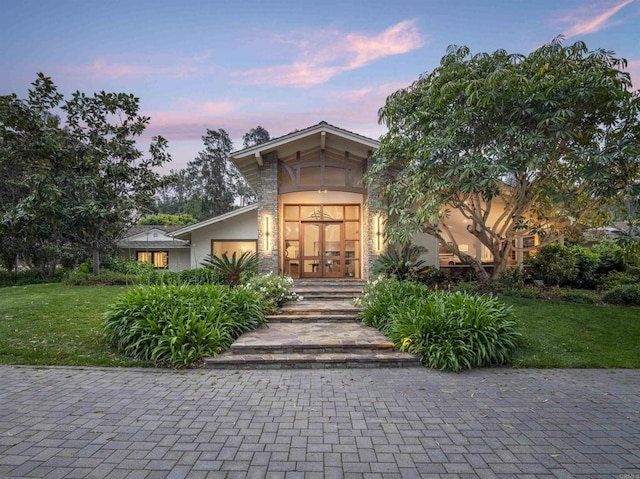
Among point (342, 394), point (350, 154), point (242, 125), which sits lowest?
point (342, 394)

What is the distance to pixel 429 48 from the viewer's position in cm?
1113

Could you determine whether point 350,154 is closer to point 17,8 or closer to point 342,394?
point 342,394

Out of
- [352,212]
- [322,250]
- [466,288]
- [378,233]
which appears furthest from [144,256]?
[466,288]

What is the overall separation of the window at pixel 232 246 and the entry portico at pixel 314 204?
3579 mm

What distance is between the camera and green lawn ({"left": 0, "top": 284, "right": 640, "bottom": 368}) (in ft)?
18.2

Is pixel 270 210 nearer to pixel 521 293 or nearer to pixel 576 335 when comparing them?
pixel 521 293

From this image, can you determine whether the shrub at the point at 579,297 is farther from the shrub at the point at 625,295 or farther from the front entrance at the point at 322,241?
the front entrance at the point at 322,241

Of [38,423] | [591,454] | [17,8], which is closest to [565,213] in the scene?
[591,454]

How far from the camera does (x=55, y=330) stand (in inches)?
262

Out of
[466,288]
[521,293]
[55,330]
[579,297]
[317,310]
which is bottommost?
[55,330]

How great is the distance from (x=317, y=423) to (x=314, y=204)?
962 centimetres

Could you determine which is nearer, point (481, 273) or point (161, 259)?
point (481, 273)

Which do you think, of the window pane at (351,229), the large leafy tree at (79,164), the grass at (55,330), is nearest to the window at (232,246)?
the large leafy tree at (79,164)

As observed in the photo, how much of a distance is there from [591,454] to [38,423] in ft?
18.0
